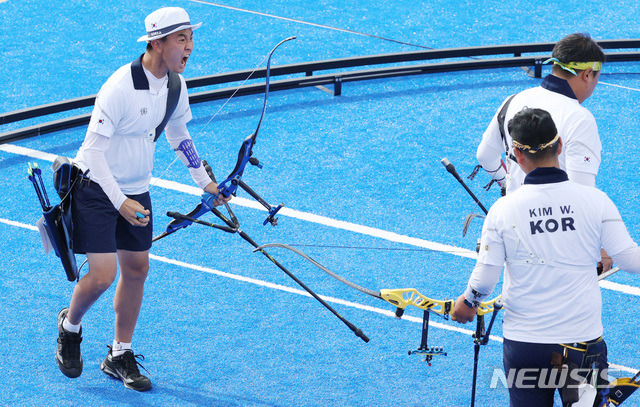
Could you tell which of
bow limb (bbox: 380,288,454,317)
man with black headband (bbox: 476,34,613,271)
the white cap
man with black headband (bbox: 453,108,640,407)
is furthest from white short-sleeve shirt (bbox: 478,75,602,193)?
the white cap

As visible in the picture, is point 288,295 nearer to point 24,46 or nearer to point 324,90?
point 324,90

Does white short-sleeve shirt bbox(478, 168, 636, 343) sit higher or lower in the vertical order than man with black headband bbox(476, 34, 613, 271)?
lower

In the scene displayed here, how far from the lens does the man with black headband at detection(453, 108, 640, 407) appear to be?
3.57 metres

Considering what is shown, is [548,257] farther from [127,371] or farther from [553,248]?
[127,371]

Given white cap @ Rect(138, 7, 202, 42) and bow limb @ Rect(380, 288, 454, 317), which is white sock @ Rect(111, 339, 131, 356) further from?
white cap @ Rect(138, 7, 202, 42)

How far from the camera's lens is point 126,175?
4801mm

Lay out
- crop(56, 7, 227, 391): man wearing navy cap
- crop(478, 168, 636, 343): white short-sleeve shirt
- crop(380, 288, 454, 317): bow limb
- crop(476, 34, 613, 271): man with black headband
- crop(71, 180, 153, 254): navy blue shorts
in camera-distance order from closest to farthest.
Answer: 1. crop(478, 168, 636, 343): white short-sleeve shirt
2. crop(476, 34, 613, 271): man with black headband
3. crop(380, 288, 454, 317): bow limb
4. crop(56, 7, 227, 391): man wearing navy cap
5. crop(71, 180, 153, 254): navy blue shorts

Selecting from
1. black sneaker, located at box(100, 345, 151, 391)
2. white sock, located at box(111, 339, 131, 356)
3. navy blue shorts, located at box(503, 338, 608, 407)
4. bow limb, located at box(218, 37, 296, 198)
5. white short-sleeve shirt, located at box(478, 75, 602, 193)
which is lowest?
black sneaker, located at box(100, 345, 151, 391)

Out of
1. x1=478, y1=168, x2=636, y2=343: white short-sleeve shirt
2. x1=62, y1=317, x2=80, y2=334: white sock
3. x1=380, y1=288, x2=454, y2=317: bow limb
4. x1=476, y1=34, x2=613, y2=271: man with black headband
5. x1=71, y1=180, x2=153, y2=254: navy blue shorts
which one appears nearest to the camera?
x1=478, y1=168, x2=636, y2=343: white short-sleeve shirt

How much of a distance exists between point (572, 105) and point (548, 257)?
1020 mm

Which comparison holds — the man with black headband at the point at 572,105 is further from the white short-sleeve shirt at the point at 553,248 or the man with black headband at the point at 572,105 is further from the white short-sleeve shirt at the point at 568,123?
the white short-sleeve shirt at the point at 553,248

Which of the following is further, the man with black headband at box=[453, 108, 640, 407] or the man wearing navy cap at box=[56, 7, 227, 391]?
the man wearing navy cap at box=[56, 7, 227, 391]

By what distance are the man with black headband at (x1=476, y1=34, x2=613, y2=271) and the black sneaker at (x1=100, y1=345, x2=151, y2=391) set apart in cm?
227

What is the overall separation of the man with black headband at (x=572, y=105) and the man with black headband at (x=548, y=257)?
1.84 ft
